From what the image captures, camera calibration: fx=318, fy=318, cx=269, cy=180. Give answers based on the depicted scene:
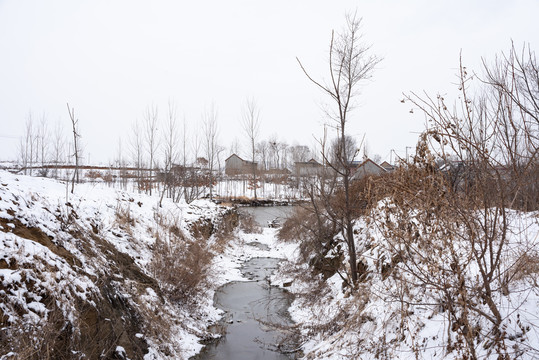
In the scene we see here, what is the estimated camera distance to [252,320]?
726 centimetres

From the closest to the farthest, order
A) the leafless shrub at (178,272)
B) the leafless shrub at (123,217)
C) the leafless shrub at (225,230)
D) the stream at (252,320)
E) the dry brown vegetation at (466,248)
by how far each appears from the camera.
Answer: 1. the dry brown vegetation at (466,248)
2. the stream at (252,320)
3. the leafless shrub at (178,272)
4. the leafless shrub at (123,217)
5. the leafless shrub at (225,230)

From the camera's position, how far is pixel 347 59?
6.62 metres

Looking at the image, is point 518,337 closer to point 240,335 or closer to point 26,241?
point 240,335

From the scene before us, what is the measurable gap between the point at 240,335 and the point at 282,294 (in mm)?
2592

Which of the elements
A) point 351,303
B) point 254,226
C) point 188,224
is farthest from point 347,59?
point 254,226

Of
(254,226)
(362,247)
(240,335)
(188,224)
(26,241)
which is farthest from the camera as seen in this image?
(254,226)

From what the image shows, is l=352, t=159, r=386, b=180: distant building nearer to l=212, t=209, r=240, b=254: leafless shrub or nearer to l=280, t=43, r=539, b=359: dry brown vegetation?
l=280, t=43, r=539, b=359: dry brown vegetation

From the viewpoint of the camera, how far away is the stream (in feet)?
18.9

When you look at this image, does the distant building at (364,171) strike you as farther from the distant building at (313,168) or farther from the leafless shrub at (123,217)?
the leafless shrub at (123,217)

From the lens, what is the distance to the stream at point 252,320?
227 inches

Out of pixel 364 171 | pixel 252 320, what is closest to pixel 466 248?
pixel 364 171

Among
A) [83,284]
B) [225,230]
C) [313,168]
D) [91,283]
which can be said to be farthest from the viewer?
[313,168]

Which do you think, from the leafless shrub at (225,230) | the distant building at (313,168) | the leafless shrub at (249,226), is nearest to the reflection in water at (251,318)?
the leafless shrub at (225,230)

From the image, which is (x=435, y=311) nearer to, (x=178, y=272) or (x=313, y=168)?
(x=178, y=272)
